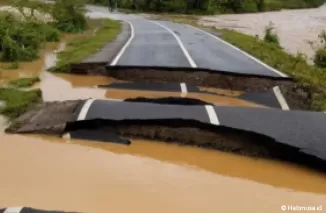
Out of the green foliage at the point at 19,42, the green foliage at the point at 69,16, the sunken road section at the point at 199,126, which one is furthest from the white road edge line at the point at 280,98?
the green foliage at the point at 69,16

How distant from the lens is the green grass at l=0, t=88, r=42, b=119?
715cm

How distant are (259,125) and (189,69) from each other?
4318mm

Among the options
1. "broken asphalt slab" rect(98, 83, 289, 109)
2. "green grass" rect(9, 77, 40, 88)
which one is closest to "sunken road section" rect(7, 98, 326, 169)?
"broken asphalt slab" rect(98, 83, 289, 109)

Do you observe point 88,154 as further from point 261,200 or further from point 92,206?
point 261,200

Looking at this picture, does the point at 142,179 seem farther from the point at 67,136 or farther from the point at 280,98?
the point at 280,98

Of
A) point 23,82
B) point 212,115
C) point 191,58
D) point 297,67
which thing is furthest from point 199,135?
point 191,58

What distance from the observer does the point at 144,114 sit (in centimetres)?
636

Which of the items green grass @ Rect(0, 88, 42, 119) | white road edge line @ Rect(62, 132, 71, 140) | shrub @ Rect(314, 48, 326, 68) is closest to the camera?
white road edge line @ Rect(62, 132, 71, 140)

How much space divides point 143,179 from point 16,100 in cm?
351

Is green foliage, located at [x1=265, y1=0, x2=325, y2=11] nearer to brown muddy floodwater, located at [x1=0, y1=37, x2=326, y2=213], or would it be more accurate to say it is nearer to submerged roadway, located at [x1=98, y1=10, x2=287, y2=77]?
submerged roadway, located at [x1=98, y1=10, x2=287, y2=77]

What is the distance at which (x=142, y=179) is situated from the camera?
4992 millimetres

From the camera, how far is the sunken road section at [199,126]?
563 centimetres

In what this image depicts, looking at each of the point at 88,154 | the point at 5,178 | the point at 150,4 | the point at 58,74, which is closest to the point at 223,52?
the point at 58,74

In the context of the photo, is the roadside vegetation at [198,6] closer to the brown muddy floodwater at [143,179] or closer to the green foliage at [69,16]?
the green foliage at [69,16]
